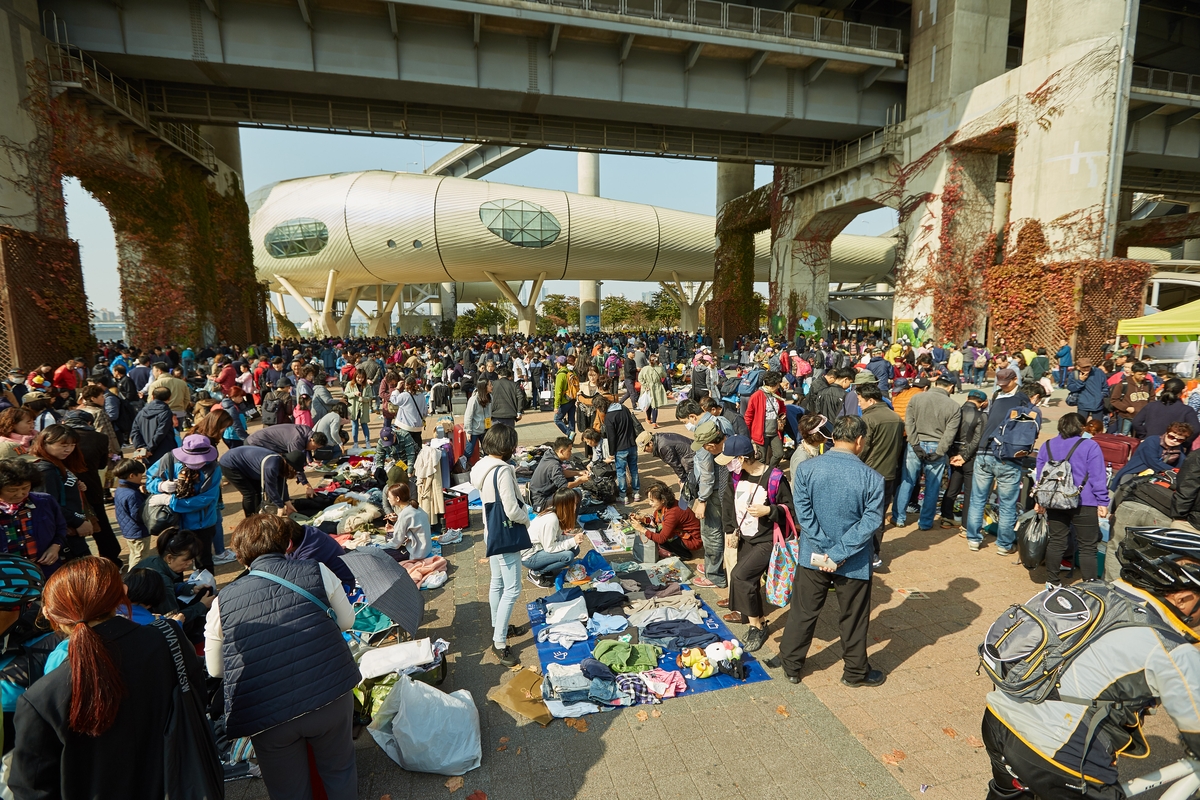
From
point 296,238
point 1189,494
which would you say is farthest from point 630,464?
point 296,238

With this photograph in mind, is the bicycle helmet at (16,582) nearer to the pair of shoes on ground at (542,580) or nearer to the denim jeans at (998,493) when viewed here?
the pair of shoes on ground at (542,580)

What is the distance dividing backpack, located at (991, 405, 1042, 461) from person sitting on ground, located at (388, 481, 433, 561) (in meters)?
6.27

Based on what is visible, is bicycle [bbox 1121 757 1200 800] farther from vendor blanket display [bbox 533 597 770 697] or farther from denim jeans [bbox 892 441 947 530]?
denim jeans [bbox 892 441 947 530]

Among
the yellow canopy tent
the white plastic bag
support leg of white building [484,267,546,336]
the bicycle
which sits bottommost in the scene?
the white plastic bag

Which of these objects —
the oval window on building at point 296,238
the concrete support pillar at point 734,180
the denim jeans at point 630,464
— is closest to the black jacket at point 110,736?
the denim jeans at point 630,464

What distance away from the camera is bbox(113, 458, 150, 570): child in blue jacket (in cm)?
485

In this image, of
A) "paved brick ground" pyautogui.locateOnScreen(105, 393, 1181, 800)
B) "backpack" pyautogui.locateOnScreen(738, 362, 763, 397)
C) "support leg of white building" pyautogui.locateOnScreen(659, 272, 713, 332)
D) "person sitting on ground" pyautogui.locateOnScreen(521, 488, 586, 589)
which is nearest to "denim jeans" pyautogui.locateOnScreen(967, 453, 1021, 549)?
"paved brick ground" pyautogui.locateOnScreen(105, 393, 1181, 800)

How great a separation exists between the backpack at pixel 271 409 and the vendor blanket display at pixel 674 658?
6.74m

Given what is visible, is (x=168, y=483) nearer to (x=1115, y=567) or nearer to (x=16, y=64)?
(x=1115, y=567)

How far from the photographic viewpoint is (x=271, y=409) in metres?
8.88

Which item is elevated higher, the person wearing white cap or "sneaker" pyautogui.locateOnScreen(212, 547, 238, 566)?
the person wearing white cap

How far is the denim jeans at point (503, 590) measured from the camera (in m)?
4.13

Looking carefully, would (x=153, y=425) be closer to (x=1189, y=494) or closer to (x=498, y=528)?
(x=498, y=528)

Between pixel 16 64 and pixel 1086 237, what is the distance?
27574 mm
